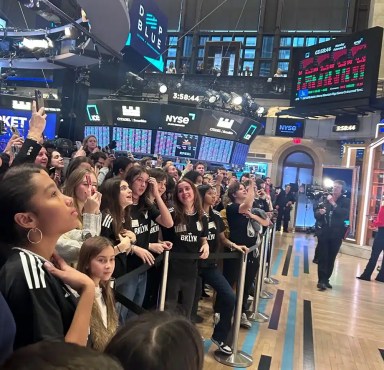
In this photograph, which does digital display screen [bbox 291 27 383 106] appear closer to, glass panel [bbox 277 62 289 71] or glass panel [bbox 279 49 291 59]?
glass panel [bbox 277 62 289 71]

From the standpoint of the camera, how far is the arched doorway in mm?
16484

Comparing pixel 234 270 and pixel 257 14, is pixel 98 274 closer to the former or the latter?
pixel 234 270

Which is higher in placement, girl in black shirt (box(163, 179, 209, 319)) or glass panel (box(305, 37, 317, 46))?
glass panel (box(305, 37, 317, 46))

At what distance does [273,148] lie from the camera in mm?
16531

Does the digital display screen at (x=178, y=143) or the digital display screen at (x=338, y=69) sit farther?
the digital display screen at (x=178, y=143)

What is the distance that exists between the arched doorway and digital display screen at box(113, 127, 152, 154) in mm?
7145

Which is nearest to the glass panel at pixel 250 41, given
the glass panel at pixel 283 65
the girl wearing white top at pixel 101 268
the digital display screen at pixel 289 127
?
the glass panel at pixel 283 65

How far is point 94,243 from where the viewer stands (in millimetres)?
1979

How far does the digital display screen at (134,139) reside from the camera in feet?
38.4

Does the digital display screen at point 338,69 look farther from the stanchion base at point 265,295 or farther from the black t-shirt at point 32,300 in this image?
the black t-shirt at point 32,300

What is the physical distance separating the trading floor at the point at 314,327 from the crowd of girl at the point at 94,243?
558 mm

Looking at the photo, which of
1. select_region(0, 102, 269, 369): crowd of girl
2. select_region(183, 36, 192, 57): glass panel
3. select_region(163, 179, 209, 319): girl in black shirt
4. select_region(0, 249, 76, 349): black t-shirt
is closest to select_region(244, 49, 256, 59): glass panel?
select_region(183, 36, 192, 57): glass panel

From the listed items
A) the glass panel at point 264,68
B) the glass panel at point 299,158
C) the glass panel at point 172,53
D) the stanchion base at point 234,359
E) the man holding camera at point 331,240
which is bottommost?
the stanchion base at point 234,359

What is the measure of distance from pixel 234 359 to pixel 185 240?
1.16m
